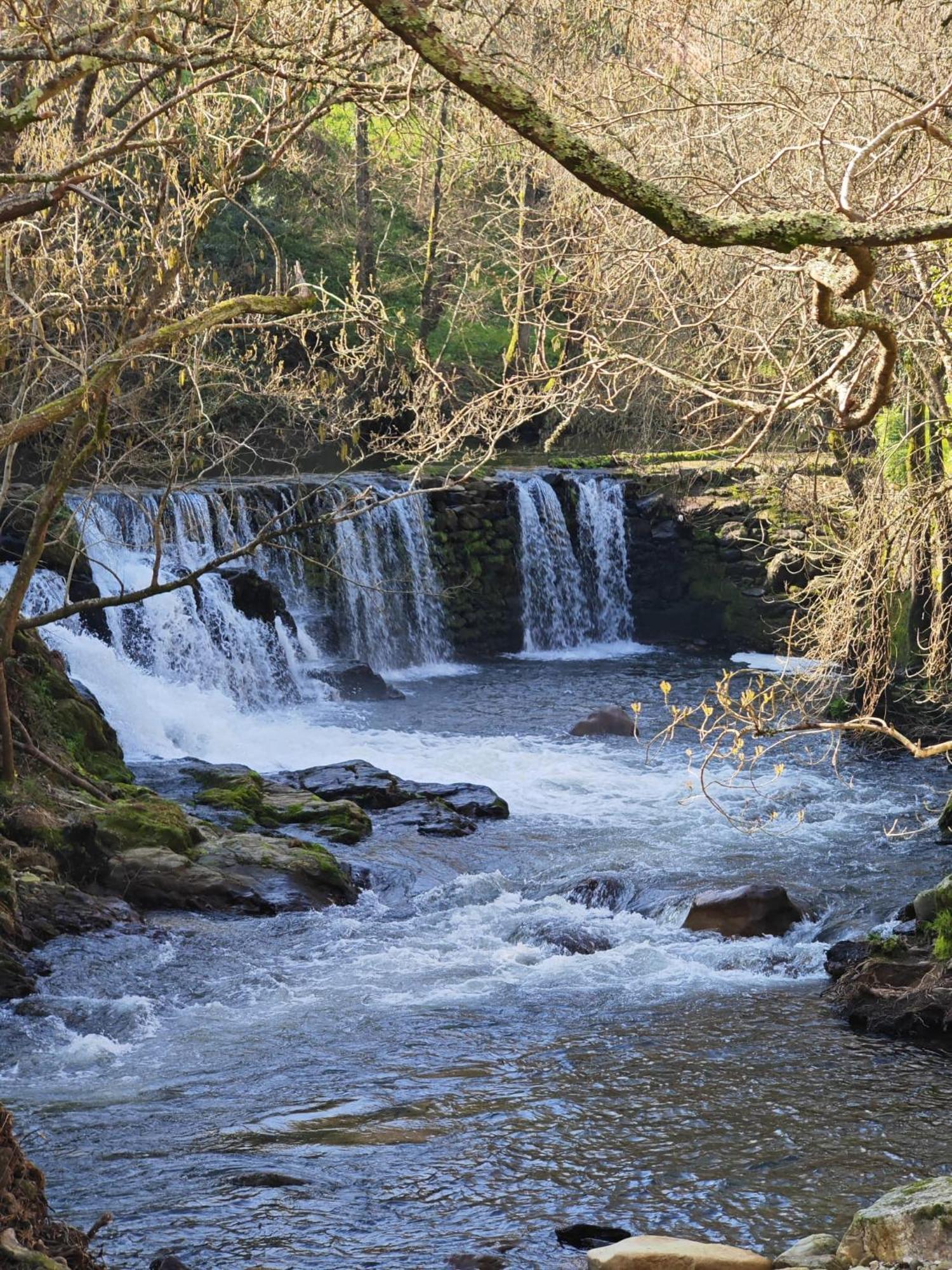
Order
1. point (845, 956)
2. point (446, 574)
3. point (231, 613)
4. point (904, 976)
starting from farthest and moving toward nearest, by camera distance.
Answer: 1. point (446, 574)
2. point (231, 613)
3. point (845, 956)
4. point (904, 976)

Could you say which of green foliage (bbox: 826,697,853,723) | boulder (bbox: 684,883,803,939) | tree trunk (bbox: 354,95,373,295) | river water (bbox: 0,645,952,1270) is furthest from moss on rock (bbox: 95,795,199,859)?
tree trunk (bbox: 354,95,373,295)

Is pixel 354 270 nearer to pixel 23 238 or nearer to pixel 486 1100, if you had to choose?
pixel 23 238

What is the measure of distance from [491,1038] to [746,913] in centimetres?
237

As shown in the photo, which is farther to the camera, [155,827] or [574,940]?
[155,827]

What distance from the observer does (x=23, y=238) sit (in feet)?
26.7

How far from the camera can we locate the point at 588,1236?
16.9 ft

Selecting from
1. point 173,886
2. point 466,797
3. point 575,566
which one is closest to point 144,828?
point 173,886

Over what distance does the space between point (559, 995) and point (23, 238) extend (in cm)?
520

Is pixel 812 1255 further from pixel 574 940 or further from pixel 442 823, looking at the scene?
pixel 442 823

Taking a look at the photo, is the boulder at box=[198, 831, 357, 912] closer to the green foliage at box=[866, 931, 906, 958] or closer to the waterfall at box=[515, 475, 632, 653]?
the green foliage at box=[866, 931, 906, 958]

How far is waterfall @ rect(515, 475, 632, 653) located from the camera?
20.5 meters

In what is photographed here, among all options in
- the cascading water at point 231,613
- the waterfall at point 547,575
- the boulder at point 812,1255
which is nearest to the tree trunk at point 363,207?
the waterfall at point 547,575

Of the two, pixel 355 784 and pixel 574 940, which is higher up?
pixel 355 784

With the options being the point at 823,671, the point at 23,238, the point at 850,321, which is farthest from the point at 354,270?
the point at 850,321
